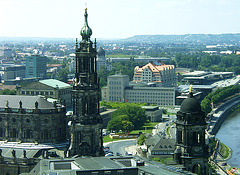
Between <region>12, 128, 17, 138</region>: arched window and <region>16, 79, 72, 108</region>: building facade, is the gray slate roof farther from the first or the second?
<region>16, 79, 72, 108</region>: building facade

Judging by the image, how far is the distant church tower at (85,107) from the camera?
244ft

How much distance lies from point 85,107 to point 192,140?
1834cm

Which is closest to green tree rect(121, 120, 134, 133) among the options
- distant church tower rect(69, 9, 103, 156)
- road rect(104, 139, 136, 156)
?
road rect(104, 139, 136, 156)

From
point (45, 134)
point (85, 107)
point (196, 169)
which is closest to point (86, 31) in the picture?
point (85, 107)

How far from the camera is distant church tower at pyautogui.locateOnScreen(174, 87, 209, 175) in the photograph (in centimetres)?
6056

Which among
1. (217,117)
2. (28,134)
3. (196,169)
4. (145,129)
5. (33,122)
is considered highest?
(33,122)

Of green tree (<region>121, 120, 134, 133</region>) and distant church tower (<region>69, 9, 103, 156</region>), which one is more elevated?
distant church tower (<region>69, 9, 103, 156</region>)

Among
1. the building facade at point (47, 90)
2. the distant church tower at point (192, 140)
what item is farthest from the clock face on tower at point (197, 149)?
the building facade at point (47, 90)

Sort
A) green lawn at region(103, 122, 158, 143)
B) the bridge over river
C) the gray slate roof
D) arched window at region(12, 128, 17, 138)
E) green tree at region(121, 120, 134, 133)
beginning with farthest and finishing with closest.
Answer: the bridge over river < green tree at region(121, 120, 134, 133) < green lawn at region(103, 122, 158, 143) < the gray slate roof < arched window at region(12, 128, 17, 138)

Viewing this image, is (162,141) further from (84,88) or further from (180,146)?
(180,146)

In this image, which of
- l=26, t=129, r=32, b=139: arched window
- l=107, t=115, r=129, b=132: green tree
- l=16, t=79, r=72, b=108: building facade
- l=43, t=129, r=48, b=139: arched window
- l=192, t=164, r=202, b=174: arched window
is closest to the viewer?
l=192, t=164, r=202, b=174: arched window

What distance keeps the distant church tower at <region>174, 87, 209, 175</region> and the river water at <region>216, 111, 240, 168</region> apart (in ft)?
181

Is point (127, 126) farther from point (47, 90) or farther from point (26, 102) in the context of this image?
point (26, 102)

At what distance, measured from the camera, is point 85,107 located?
74.3 meters
